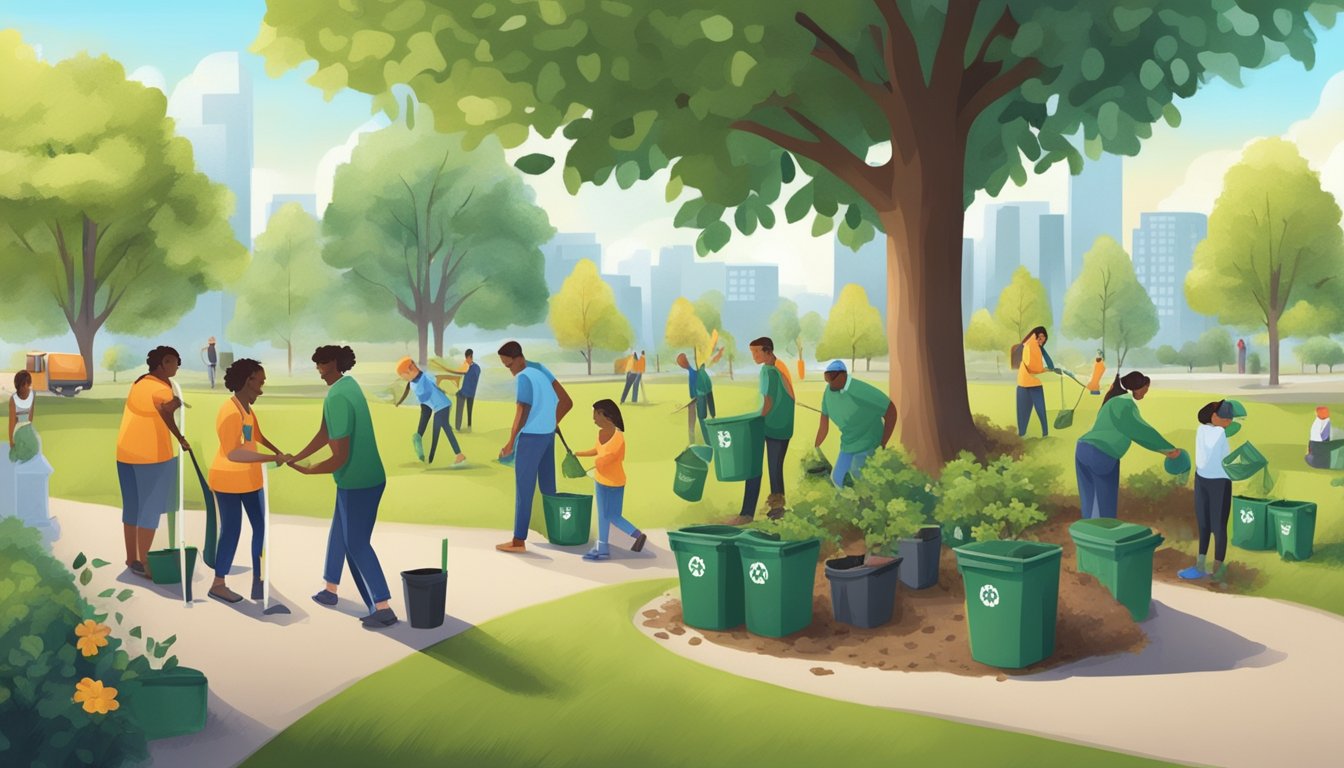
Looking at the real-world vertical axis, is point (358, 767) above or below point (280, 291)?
below

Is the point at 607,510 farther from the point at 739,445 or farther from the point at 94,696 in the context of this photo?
the point at 94,696

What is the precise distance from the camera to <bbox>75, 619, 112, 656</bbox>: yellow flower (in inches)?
227

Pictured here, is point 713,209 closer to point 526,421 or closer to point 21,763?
point 526,421

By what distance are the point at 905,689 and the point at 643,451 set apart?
49.5 feet

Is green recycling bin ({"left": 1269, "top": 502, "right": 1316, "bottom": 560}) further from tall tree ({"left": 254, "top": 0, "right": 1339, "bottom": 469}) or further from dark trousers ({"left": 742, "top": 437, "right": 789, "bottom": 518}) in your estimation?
dark trousers ({"left": 742, "top": 437, "right": 789, "bottom": 518})

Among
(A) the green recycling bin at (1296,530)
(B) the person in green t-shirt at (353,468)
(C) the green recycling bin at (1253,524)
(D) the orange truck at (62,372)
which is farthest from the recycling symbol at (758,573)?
(D) the orange truck at (62,372)

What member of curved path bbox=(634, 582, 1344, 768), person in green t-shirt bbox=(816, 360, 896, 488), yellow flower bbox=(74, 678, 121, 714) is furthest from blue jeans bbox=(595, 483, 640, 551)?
yellow flower bbox=(74, 678, 121, 714)

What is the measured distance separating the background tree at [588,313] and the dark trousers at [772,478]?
55.5 metres

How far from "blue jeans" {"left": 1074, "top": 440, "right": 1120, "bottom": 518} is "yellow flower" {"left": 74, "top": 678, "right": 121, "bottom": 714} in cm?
854

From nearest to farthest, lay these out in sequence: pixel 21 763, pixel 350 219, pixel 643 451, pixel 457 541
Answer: pixel 21 763 → pixel 457 541 → pixel 643 451 → pixel 350 219

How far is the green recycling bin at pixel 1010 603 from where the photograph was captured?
7.84 m

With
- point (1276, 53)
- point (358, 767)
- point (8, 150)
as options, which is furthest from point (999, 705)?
point (8, 150)

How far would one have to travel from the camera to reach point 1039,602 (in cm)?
804

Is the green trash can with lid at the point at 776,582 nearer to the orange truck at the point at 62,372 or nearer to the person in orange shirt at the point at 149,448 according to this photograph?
the person in orange shirt at the point at 149,448
